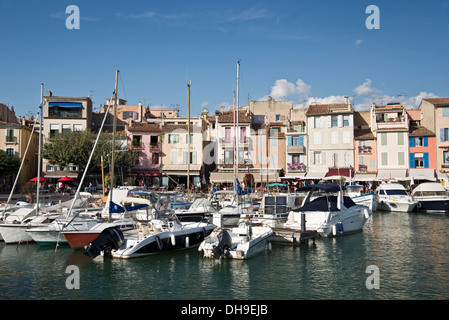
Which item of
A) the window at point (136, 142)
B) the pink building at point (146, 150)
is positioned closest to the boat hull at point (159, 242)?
the pink building at point (146, 150)

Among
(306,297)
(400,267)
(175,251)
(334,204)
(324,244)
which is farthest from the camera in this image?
(334,204)

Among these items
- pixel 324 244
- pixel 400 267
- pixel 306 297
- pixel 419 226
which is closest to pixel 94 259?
pixel 306 297

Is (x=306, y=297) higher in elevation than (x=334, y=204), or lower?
lower

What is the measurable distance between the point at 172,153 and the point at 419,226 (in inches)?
1390

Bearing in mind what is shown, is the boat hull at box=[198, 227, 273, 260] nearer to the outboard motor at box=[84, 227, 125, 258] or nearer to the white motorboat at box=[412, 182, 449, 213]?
the outboard motor at box=[84, 227, 125, 258]

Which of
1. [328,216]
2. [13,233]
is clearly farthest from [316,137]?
[13,233]

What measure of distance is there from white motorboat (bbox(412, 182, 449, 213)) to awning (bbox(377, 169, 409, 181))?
7741 millimetres

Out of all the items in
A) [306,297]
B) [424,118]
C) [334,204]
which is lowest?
[306,297]

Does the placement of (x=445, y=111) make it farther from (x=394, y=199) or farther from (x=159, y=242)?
(x=159, y=242)

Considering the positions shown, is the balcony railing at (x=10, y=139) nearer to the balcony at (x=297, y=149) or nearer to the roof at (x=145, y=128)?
the roof at (x=145, y=128)

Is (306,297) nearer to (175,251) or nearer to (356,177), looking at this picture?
(175,251)

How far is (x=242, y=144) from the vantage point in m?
56.8

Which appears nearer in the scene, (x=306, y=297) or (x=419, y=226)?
(x=306, y=297)

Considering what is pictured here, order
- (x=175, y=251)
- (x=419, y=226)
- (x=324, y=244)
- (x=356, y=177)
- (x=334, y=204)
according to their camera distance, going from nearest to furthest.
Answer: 1. (x=175, y=251)
2. (x=324, y=244)
3. (x=334, y=204)
4. (x=419, y=226)
5. (x=356, y=177)
